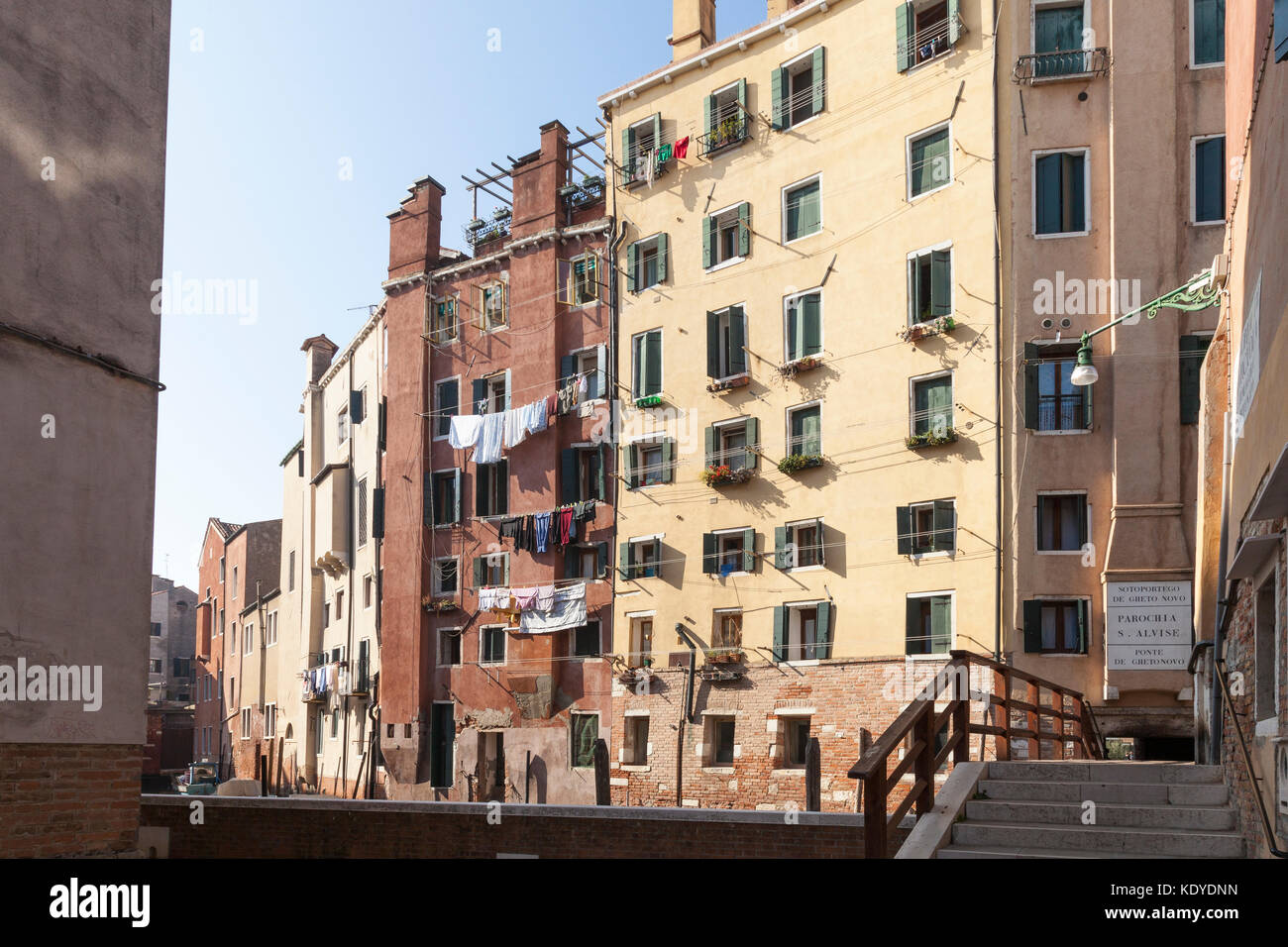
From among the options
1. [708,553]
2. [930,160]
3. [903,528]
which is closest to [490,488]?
[708,553]

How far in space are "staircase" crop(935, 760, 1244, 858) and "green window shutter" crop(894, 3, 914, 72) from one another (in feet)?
67.6

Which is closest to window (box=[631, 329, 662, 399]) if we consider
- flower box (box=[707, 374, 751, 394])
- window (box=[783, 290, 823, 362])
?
flower box (box=[707, 374, 751, 394])

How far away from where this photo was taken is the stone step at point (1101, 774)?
403 inches

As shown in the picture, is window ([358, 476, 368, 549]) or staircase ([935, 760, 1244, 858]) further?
window ([358, 476, 368, 549])

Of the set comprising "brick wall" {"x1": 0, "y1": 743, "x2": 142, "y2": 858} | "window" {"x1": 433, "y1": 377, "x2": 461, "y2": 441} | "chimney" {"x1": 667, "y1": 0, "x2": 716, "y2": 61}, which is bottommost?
"brick wall" {"x1": 0, "y1": 743, "x2": 142, "y2": 858}

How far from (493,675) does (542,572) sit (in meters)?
3.17

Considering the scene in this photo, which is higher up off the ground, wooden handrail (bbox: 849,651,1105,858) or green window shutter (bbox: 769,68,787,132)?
green window shutter (bbox: 769,68,787,132)

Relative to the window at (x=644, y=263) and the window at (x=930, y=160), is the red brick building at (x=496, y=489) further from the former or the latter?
the window at (x=930, y=160)

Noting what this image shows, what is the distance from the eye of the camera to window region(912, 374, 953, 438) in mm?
26469

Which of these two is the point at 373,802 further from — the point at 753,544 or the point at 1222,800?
the point at 753,544

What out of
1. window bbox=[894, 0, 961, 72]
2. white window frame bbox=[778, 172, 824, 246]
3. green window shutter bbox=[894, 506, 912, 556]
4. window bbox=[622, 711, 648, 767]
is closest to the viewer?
green window shutter bbox=[894, 506, 912, 556]

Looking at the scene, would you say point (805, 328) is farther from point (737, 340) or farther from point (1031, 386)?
point (1031, 386)

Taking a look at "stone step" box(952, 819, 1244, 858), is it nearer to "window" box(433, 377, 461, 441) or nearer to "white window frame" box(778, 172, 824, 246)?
"white window frame" box(778, 172, 824, 246)

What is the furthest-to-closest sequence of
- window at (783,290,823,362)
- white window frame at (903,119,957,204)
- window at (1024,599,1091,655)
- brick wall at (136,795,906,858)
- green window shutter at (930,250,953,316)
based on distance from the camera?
1. window at (783,290,823,362)
2. white window frame at (903,119,957,204)
3. green window shutter at (930,250,953,316)
4. window at (1024,599,1091,655)
5. brick wall at (136,795,906,858)
